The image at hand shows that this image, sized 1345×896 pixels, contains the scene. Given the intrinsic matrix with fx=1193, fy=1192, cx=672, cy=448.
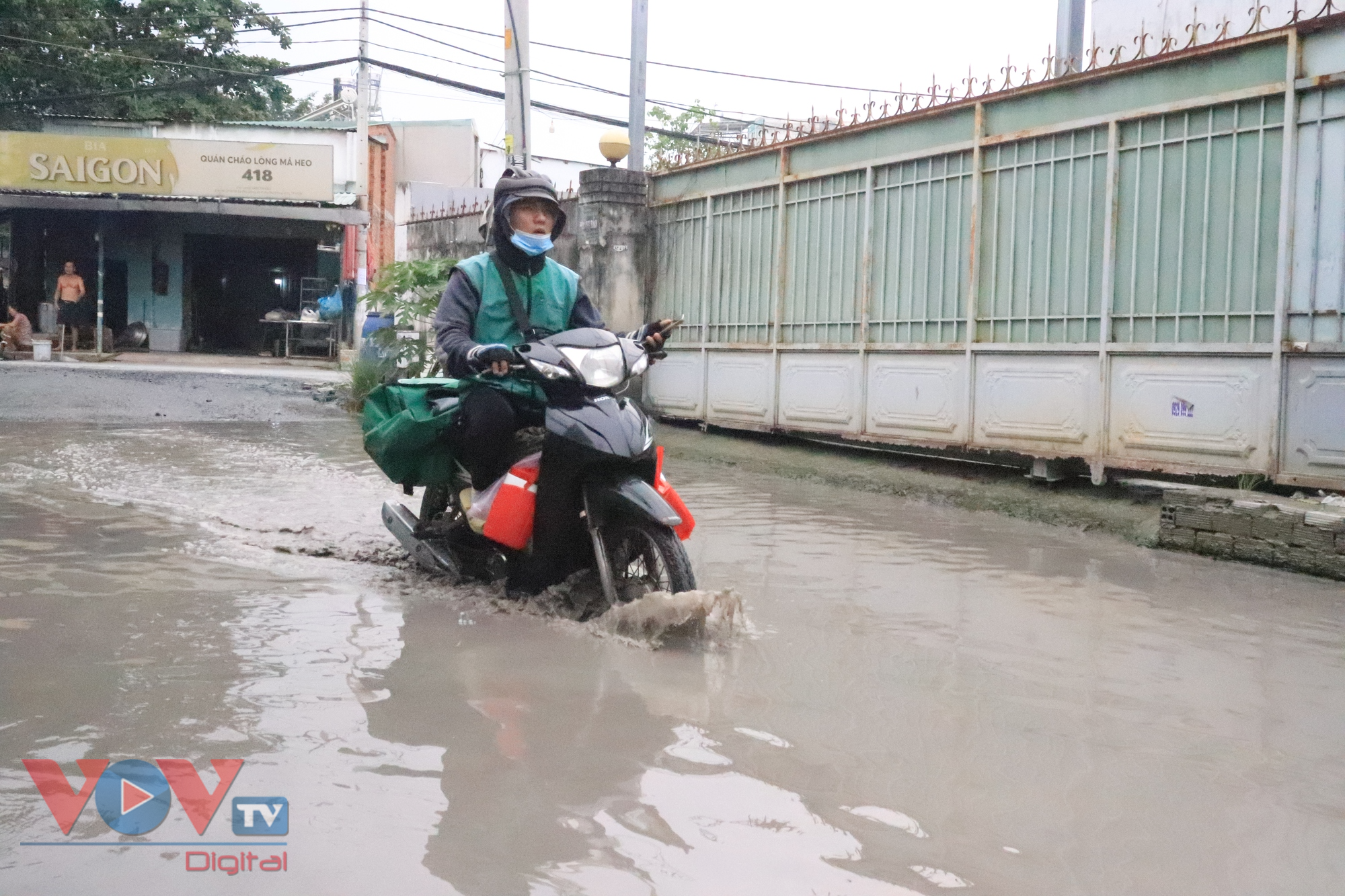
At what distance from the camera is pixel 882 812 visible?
2.58 metres

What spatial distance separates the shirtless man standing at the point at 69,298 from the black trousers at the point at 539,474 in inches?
738

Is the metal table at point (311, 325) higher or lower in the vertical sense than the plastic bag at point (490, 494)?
higher

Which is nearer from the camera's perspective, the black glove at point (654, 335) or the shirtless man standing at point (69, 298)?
the black glove at point (654, 335)

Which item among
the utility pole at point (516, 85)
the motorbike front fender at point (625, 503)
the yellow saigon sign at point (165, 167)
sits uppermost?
the yellow saigon sign at point (165, 167)

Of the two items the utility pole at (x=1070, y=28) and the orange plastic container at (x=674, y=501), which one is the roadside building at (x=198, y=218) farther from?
the orange plastic container at (x=674, y=501)

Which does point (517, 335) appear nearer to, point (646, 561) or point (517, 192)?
point (517, 192)

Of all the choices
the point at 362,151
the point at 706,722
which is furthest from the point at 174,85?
the point at 706,722

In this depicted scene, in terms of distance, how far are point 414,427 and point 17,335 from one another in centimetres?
1768

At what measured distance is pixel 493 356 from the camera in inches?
162

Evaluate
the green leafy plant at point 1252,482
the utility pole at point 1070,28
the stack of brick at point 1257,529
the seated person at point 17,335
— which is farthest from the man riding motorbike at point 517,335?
the seated person at point 17,335

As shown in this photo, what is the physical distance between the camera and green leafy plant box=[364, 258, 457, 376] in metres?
10.7

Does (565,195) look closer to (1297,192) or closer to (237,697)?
(1297,192)

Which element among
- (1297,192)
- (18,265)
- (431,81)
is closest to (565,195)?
(1297,192)

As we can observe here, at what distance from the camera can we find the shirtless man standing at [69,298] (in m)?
21.0
